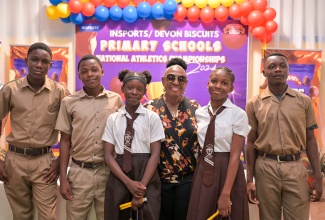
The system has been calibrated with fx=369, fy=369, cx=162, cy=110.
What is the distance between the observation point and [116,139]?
249 centimetres

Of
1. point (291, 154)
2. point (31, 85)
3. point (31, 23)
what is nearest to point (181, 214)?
point (291, 154)

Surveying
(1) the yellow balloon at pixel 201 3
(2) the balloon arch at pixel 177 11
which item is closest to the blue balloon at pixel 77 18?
(2) the balloon arch at pixel 177 11

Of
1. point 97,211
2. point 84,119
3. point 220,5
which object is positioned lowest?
point 97,211

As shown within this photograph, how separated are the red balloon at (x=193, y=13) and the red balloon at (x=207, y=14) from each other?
6 cm

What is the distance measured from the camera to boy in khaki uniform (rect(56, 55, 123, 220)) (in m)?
2.64

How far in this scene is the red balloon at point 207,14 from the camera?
16.2ft

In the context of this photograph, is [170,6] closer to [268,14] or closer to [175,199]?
[268,14]

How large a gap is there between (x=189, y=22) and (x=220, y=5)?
1.57ft

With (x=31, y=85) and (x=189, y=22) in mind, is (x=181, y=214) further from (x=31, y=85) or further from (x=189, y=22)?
(x=189, y=22)

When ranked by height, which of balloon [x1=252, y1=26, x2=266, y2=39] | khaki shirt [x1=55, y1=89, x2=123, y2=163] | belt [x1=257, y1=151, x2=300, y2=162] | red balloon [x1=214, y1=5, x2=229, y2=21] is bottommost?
belt [x1=257, y1=151, x2=300, y2=162]

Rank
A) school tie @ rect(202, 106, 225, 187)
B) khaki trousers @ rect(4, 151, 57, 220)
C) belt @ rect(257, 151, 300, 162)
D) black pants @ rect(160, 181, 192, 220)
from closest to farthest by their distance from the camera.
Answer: school tie @ rect(202, 106, 225, 187), black pants @ rect(160, 181, 192, 220), belt @ rect(257, 151, 300, 162), khaki trousers @ rect(4, 151, 57, 220)

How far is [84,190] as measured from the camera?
2.63 meters

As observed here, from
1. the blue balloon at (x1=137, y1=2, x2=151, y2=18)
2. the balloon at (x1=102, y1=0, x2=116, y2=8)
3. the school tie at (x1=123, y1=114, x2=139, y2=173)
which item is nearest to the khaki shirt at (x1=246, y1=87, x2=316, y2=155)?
the school tie at (x1=123, y1=114, x2=139, y2=173)

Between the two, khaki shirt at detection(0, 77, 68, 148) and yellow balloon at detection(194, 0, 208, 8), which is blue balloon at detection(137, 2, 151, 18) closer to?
yellow balloon at detection(194, 0, 208, 8)
